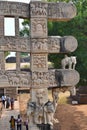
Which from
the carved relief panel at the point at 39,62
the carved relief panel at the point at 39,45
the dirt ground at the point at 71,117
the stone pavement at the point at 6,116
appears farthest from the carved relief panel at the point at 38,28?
the stone pavement at the point at 6,116

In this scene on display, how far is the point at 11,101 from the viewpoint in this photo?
2436 cm

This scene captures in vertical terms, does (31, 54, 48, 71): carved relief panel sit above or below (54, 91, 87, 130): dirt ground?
above

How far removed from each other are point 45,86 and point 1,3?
3.08 metres

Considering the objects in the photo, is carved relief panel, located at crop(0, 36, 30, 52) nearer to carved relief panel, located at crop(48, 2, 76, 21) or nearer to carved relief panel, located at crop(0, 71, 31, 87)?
carved relief panel, located at crop(0, 71, 31, 87)

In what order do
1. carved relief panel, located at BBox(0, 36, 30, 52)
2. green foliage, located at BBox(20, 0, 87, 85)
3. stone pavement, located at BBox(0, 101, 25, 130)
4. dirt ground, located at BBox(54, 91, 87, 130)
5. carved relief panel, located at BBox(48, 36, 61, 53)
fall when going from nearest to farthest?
carved relief panel, located at BBox(0, 36, 30, 52) < carved relief panel, located at BBox(48, 36, 61, 53) < stone pavement, located at BBox(0, 101, 25, 130) < dirt ground, located at BBox(54, 91, 87, 130) < green foliage, located at BBox(20, 0, 87, 85)

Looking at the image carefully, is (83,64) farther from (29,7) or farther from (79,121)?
(29,7)

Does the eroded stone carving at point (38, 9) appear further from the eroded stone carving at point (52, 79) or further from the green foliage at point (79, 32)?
the green foliage at point (79, 32)

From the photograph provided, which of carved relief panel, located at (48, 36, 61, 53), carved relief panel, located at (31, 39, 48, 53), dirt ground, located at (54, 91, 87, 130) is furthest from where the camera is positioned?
dirt ground, located at (54, 91, 87, 130)

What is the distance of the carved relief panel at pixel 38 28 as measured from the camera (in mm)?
12258

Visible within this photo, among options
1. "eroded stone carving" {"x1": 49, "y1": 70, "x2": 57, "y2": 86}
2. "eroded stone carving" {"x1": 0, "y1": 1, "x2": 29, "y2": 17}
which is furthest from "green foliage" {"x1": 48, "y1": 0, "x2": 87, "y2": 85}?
"eroded stone carving" {"x1": 0, "y1": 1, "x2": 29, "y2": 17}

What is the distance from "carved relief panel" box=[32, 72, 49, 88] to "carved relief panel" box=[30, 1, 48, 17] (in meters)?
1.96

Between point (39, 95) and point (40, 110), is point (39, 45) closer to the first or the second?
point (39, 95)

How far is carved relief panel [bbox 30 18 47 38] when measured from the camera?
1226 centimetres

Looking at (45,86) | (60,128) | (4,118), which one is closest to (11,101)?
(4,118)
